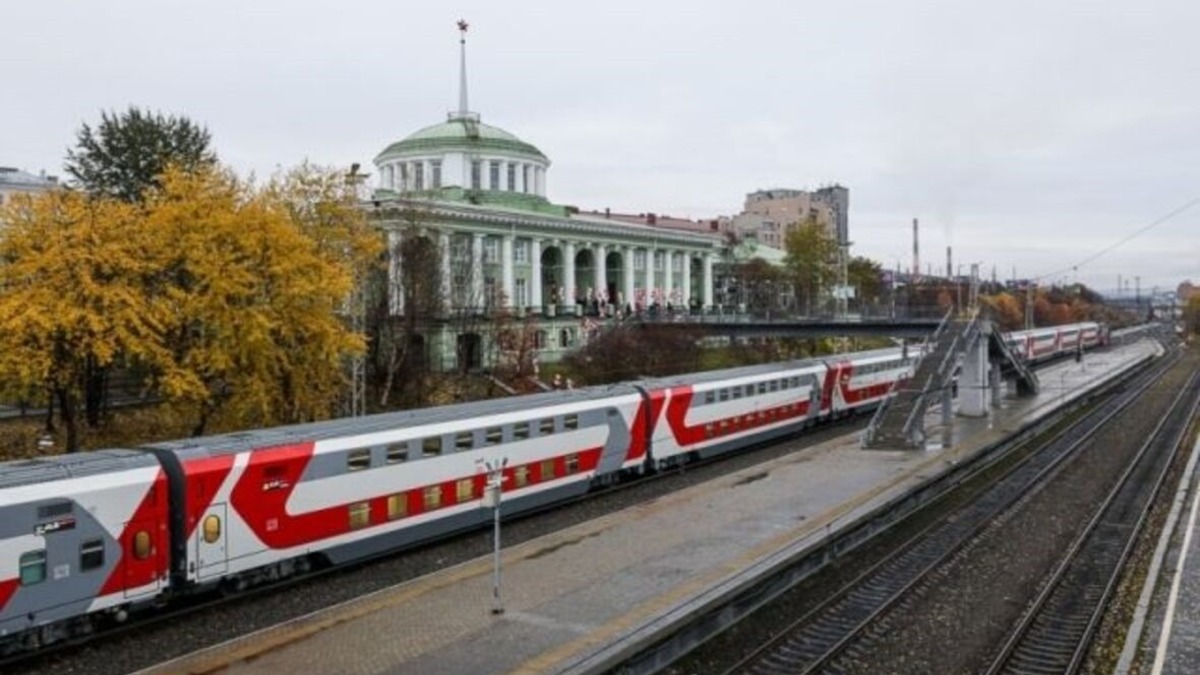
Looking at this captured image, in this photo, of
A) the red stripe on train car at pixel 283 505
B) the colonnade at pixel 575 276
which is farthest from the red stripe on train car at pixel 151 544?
the colonnade at pixel 575 276

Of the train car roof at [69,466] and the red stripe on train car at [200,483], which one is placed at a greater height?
the train car roof at [69,466]

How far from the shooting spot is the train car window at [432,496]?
2367 cm

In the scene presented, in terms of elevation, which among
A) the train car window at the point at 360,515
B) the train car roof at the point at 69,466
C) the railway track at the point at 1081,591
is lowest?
the railway track at the point at 1081,591

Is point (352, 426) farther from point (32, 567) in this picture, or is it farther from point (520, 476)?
point (32, 567)

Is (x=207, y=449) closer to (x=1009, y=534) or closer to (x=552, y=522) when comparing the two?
(x=552, y=522)

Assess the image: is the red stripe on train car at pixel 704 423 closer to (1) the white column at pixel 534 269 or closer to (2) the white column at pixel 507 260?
(2) the white column at pixel 507 260

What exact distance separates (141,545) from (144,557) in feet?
0.76

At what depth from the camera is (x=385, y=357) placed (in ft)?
168

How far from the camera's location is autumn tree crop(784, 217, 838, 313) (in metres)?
93.9

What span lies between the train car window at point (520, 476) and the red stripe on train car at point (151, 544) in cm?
985

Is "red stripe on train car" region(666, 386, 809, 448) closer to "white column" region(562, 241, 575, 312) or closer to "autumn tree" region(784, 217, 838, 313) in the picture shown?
"white column" region(562, 241, 575, 312)

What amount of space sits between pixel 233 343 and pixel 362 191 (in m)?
15.3

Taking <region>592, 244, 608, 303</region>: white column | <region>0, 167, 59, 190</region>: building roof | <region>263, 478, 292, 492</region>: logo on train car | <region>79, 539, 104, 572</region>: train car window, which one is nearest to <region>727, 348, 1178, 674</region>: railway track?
<region>263, 478, 292, 492</region>: logo on train car

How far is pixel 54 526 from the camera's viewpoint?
649 inches
